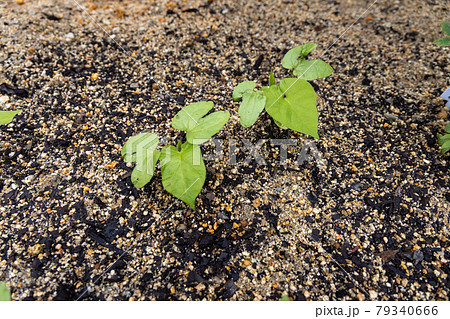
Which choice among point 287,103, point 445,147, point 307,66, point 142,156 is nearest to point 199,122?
point 142,156

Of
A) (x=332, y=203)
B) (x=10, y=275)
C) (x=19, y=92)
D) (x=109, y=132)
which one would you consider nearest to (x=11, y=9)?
(x=19, y=92)

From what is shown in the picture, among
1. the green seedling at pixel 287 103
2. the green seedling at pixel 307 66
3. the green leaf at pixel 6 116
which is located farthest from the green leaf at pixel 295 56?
the green leaf at pixel 6 116

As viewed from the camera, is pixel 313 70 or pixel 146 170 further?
pixel 313 70

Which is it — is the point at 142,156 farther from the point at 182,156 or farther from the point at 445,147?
the point at 445,147

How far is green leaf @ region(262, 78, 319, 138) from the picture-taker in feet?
4.42

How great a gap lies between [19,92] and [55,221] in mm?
953

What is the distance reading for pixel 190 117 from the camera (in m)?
1.33

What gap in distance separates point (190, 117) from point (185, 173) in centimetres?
27

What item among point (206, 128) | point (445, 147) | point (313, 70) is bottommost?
point (445, 147)

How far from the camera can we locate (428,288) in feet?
4.22

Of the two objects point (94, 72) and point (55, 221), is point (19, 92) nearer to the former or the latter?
point (94, 72)

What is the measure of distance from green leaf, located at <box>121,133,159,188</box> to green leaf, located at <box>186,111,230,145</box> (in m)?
0.17

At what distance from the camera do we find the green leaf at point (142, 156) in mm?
1286

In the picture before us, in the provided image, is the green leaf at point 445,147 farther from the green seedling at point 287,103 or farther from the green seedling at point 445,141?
the green seedling at point 287,103
